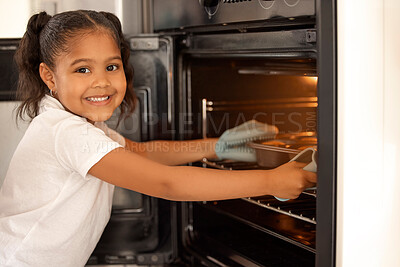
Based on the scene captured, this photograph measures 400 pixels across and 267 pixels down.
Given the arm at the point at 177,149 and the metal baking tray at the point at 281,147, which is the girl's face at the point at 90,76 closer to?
the arm at the point at 177,149

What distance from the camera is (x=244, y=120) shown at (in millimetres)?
1489

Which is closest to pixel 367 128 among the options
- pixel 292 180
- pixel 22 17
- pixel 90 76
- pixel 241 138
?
pixel 292 180

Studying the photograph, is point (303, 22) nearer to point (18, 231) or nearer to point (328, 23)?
point (328, 23)

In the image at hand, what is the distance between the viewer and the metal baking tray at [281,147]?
1.17m

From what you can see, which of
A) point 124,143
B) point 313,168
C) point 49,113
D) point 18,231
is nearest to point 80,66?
point 49,113

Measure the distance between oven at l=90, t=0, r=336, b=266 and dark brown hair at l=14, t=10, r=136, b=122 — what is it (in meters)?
0.07

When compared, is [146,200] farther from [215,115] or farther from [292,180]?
[292,180]

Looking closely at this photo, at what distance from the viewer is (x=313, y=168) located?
999 mm

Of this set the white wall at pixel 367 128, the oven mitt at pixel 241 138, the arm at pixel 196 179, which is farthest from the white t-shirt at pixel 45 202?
the white wall at pixel 367 128

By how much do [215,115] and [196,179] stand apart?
1.50 ft

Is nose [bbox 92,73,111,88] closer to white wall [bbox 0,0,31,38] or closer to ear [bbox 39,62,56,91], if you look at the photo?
ear [bbox 39,62,56,91]

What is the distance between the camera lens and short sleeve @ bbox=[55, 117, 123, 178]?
1.08 meters

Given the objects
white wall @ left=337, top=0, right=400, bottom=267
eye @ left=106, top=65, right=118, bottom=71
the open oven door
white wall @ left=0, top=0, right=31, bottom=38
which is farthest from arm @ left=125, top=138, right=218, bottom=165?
white wall @ left=337, top=0, right=400, bottom=267

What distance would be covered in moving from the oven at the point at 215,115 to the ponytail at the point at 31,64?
0.25 metres
